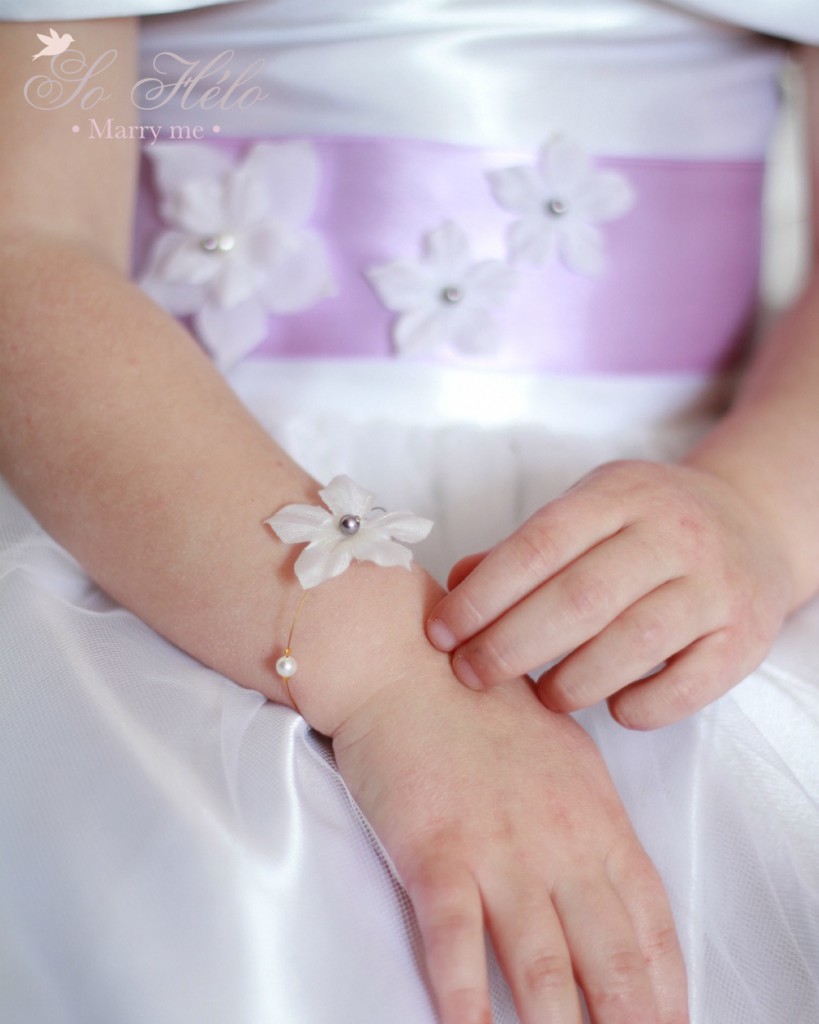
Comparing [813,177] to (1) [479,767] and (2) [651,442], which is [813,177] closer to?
(2) [651,442]

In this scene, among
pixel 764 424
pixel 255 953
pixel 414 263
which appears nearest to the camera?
pixel 255 953

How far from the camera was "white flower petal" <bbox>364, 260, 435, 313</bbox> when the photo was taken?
0.97m

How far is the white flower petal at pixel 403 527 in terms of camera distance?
2.25 ft

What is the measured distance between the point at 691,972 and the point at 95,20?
88 cm

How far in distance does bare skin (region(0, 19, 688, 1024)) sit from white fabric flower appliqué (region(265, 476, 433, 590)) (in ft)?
0.06

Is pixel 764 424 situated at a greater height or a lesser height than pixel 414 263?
lesser

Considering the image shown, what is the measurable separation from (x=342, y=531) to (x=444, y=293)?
0.38m

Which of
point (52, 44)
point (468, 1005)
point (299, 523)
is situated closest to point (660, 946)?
point (468, 1005)

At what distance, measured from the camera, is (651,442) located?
3.30 feet

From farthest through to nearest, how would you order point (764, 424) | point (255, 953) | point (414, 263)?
point (414, 263), point (764, 424), point (255, 953)

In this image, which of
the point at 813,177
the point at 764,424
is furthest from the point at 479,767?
the point at 813,177

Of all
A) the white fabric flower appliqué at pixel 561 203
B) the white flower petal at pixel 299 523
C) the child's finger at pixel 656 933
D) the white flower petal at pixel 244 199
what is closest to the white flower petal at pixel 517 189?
the white fabric flower appliqué at pixel 561 203

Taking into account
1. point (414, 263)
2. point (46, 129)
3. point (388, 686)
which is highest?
point (46, 129)
